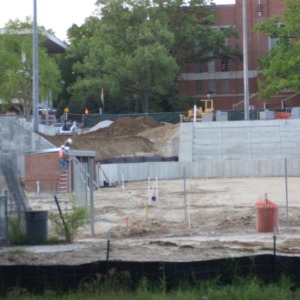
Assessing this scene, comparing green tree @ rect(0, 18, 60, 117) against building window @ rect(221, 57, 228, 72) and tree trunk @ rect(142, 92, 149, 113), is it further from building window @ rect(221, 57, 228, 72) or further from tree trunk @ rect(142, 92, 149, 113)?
building window @ rect(221, 57, 228, 72)

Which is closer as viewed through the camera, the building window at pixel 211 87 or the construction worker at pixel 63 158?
the construction worker at pixel 63 158

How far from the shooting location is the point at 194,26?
88.5 metres

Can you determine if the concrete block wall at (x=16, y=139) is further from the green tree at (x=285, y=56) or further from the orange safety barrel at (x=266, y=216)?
the green tree at (x=285, y=56)

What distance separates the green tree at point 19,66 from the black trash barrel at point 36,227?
146ft

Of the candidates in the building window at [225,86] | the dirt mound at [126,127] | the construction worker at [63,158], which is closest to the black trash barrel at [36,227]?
the construction worker at [63,158]

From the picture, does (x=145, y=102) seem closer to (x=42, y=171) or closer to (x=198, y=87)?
(x=198, y=87)

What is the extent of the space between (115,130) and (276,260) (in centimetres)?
5587

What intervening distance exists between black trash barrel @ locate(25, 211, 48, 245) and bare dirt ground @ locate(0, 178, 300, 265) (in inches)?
18.3

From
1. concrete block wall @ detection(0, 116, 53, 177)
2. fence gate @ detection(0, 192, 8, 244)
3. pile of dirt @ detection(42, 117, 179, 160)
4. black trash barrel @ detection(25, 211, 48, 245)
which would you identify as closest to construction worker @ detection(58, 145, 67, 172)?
concrete block wall @ detection(0, 116, 53, 177)

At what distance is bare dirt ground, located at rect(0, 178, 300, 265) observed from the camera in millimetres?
16438

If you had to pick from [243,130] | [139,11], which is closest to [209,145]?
[243,130]

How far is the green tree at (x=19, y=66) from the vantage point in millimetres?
63562

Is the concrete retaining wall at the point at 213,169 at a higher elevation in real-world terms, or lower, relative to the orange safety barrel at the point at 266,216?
higher

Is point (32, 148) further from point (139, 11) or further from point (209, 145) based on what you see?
point (139, 11)
